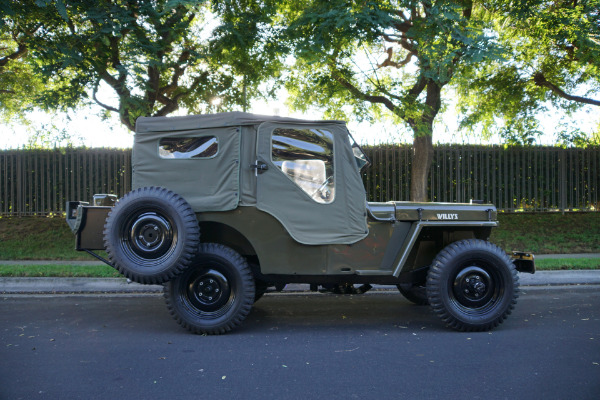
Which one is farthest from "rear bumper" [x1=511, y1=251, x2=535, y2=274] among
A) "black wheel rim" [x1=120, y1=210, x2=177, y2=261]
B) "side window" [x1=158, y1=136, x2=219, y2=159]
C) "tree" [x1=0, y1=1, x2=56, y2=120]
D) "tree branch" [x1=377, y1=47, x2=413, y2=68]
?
"tree" [x1=0, y1=1, x2=56, y2=120]

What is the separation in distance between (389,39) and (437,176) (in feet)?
15.1

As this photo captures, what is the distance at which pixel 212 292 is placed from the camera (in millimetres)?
5574

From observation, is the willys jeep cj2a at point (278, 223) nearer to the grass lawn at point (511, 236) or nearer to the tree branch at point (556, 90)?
the grass lawn at point (511, 236)

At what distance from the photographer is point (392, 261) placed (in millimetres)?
5754

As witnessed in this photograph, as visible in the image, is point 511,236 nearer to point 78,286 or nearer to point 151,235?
point 78,286

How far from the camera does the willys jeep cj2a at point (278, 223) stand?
18.1 feet

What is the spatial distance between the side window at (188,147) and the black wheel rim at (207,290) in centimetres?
126

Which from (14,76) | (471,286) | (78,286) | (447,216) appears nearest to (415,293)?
(471,286)

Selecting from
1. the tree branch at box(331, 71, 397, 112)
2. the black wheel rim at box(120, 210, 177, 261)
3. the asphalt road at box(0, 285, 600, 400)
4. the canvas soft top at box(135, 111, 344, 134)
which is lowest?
the asphalt road at box(0, 285, 600, 400)

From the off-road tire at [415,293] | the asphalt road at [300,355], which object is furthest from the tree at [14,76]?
the off-road tire at [415,293]

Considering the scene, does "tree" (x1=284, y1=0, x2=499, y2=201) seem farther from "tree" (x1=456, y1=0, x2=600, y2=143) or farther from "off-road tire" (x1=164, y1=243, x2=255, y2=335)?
"off-road tire" (x1=164, y1=243, x2=255, y2=335)

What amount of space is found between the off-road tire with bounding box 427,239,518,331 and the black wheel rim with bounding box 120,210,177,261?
2.91 meters

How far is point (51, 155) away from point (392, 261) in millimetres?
12638

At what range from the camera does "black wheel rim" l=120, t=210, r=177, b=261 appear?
5285 mm
